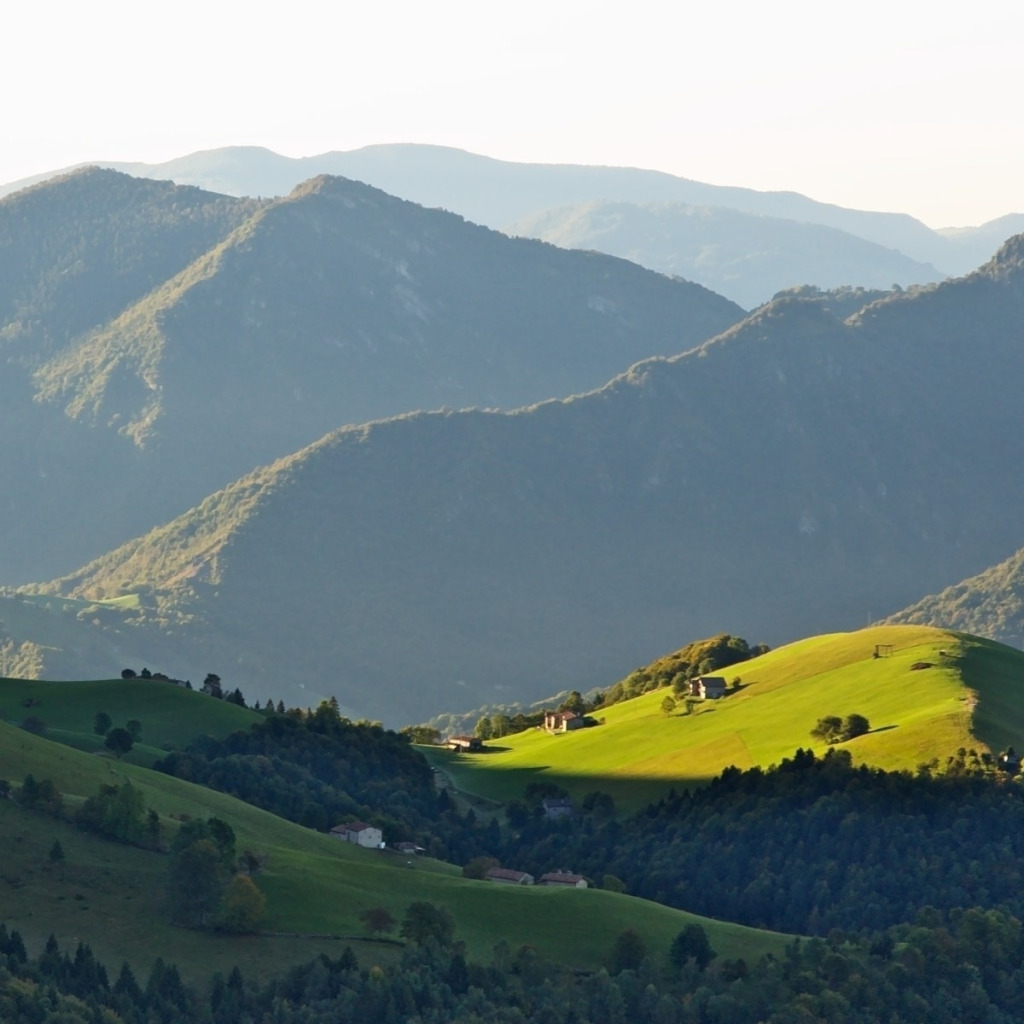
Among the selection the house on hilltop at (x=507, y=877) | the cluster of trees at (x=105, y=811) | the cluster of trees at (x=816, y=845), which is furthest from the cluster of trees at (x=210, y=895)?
the cluster of trees at (x=816, y=845)

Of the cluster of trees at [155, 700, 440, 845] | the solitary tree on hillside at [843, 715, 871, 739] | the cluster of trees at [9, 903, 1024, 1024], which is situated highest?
the solitary tree on hillside at [843, 715, 871, 739]

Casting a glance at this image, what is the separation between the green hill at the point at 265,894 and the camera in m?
105

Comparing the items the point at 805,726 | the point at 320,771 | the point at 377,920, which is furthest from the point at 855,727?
the point at 377,920

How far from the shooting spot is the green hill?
105 metres

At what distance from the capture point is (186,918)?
10712 cm

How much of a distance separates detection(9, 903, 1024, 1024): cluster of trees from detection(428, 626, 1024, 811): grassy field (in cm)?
3954

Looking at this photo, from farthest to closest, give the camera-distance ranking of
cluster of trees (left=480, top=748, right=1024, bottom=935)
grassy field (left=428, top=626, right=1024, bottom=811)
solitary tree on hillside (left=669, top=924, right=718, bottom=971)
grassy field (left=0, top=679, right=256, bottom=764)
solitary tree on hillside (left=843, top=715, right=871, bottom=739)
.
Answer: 1. grassy field (left=0, top=679, right=256, bottom=764)
2. solitary tree on hillside (left=843, top=715, right=871, bottom=739)
3. grassy field (left=428, top=626, right=1024, bottom=811)
4. cluster of trees (left=480, top=748, right=1024, bottom=935)
5. solitary tree on hillside (left=669, top=924, right=718, bottom=971)

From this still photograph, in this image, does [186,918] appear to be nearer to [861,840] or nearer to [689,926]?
[689,926]

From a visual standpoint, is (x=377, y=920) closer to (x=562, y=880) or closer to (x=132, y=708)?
(x=562, y=880)

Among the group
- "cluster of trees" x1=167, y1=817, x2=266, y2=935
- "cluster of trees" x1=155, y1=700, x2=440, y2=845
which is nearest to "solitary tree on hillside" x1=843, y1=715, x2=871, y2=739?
"cluster of trees" x1=155, y1=700, x2=440, y2=845

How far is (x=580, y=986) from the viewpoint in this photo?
350ft

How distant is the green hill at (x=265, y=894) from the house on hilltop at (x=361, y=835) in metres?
3.20

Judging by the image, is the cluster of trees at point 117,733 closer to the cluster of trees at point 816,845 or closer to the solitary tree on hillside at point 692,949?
the cluster of trees at point 816,845

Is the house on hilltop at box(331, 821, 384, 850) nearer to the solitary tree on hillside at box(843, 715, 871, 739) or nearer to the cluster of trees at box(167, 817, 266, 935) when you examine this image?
the cluster of trees at box(167, 817, 266, 935)
